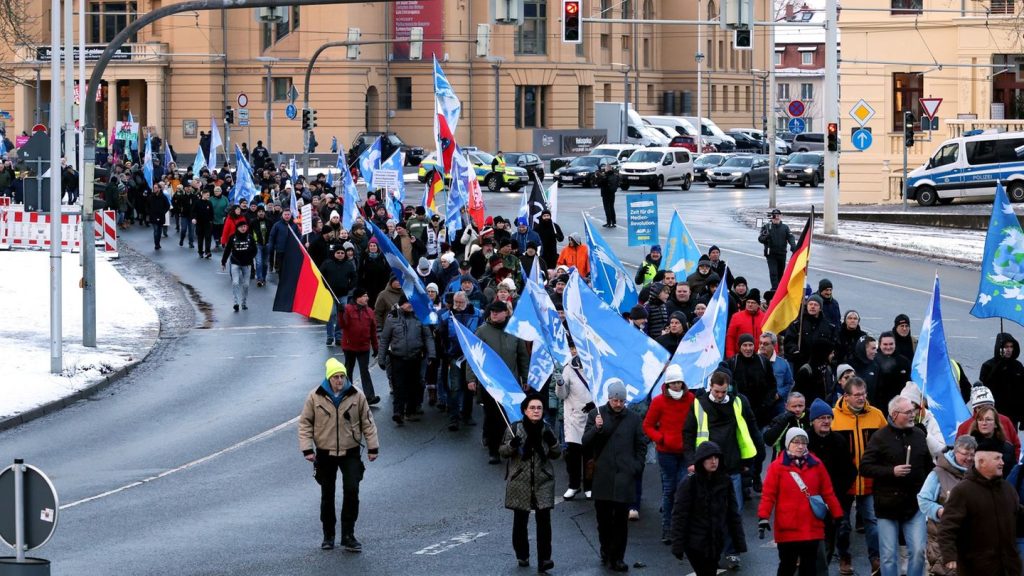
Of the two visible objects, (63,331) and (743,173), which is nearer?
(63,331)

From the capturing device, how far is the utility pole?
38750 mm

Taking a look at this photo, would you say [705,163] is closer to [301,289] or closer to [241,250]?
[241,250]

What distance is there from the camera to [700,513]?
11141 millimetres

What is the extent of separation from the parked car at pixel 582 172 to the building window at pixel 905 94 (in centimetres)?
1331

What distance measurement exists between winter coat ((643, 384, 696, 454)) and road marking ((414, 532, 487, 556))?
5.20 ft

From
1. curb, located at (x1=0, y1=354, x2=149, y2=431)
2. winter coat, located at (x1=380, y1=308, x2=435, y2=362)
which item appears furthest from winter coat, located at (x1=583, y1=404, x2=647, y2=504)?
curb, located at (x1=0, y1=354, x2=149, y2=431)

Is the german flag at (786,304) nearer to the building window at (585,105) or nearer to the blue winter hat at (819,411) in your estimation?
the blue winter hat at (819,411)

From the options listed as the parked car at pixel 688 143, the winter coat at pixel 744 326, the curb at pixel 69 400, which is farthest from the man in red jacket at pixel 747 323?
the parked car at pixel 688 143

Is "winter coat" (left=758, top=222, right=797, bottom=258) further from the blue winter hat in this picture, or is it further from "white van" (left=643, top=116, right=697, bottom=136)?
"white van" (left=643, top=116, right=697, bottom=136)

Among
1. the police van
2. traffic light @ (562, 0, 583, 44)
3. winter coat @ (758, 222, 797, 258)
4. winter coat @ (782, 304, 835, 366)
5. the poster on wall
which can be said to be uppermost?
the poster on wall

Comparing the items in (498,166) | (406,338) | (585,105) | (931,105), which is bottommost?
(406,338)

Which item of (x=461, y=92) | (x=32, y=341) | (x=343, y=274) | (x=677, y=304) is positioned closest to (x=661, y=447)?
(x=677, y=304)

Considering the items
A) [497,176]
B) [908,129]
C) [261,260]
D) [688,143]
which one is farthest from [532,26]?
[261,260]

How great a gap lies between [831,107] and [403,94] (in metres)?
42.6
